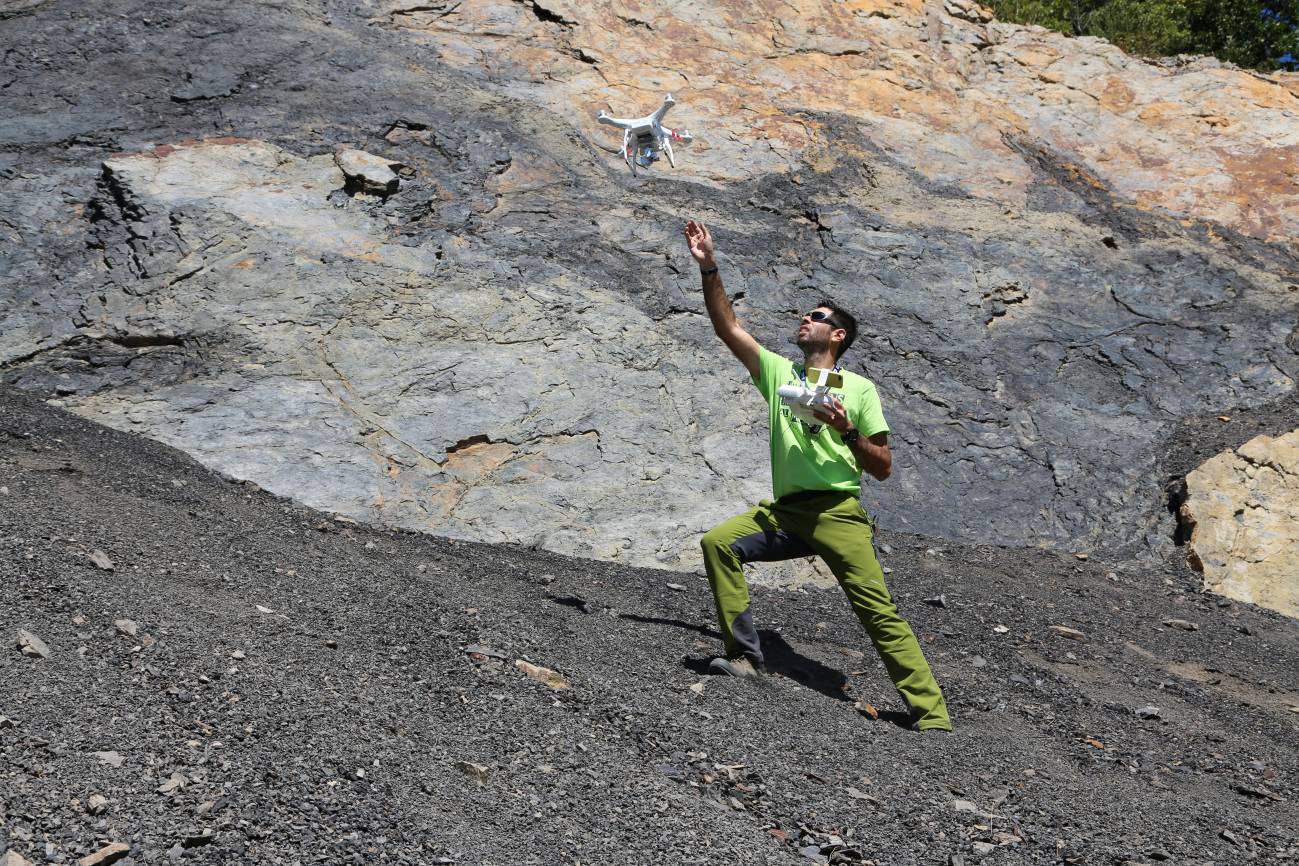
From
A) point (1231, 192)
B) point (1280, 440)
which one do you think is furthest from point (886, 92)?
point (1280, 440)

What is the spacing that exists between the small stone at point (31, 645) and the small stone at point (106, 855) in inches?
41.0

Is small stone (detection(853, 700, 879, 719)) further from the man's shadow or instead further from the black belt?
the black belt

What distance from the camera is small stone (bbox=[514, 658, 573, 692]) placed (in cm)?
421

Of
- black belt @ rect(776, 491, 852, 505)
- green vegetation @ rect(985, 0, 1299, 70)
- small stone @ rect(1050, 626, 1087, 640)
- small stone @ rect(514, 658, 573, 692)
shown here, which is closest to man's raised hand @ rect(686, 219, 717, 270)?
black belt @ rect(776, 491, 852, 505)

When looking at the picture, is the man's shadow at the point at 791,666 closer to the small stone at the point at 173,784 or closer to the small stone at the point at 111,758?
the small stone at the point at 173,784

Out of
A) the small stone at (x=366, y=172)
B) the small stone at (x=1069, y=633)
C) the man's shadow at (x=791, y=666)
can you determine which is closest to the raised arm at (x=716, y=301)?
the man's shadow at (x=791, y=666)

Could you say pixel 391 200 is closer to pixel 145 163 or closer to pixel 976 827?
pixel 145 163

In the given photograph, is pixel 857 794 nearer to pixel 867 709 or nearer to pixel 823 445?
pixel 867 709

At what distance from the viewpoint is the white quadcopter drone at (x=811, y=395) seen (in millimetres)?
4238

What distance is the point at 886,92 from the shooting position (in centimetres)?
1048

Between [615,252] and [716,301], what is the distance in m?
3.66

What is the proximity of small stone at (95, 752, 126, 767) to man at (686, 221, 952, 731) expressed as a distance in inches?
88.6

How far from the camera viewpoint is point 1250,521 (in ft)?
24.1

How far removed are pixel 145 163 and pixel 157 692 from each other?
212 inches
